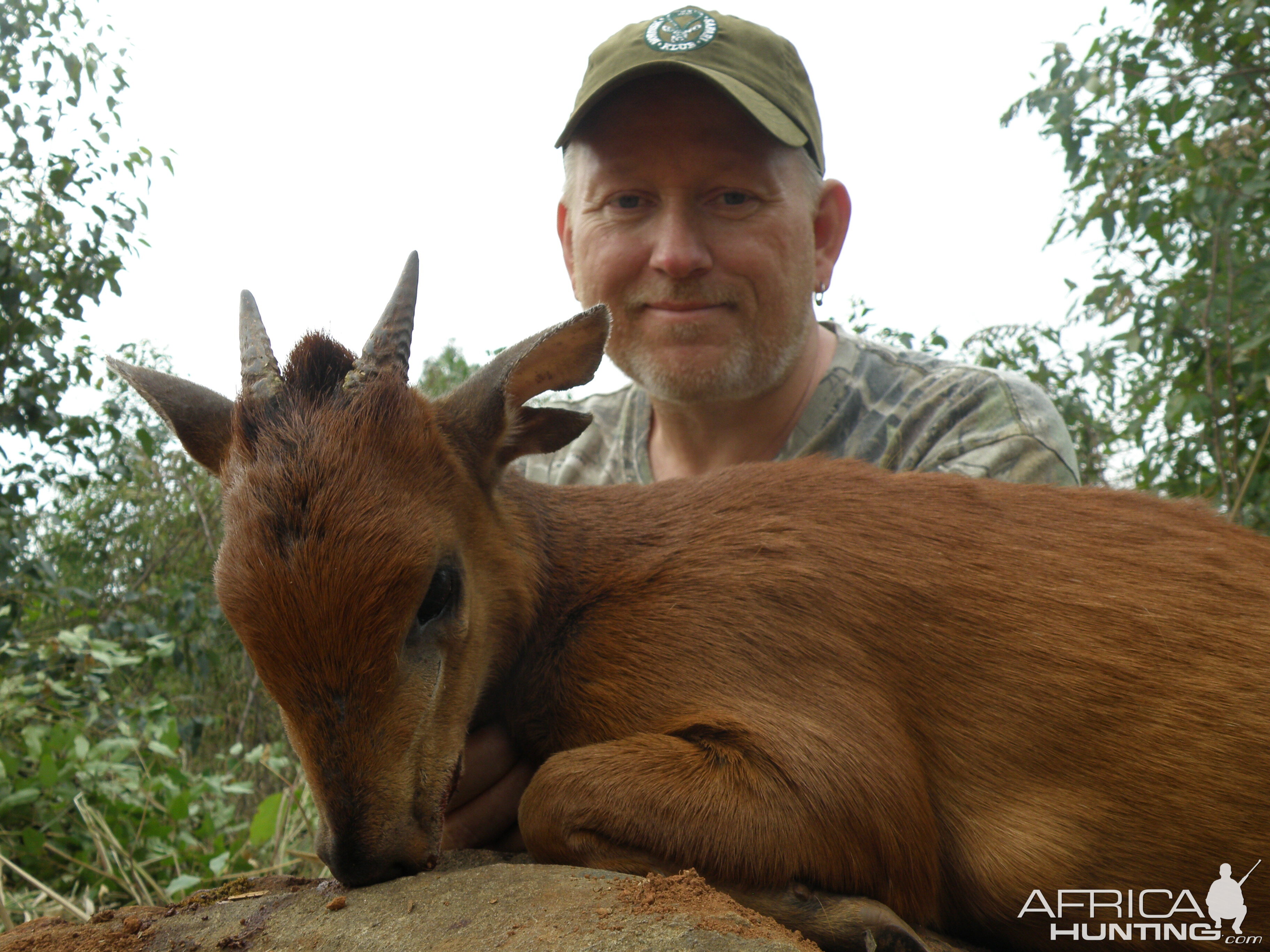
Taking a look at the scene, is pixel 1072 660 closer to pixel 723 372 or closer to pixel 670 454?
pixel 723 372

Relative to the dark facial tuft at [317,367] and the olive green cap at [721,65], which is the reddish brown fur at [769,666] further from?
the olive green cap at [721,65]

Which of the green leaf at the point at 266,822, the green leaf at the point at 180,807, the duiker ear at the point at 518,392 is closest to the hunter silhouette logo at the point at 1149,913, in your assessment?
the duiker ear at the point at 518,392

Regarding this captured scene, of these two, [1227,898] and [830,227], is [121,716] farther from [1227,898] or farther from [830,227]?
[1227,898]

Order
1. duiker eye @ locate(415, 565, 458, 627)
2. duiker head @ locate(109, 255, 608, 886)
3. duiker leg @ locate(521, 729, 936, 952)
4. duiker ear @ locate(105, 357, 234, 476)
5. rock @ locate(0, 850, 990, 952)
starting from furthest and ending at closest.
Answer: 1. duiker ear @ locate(105, 357, 234, 476)
2. duiker eye @ locate(415, 565, 458, 627)
3. duiker leg @ locate(521, 729, 936, 952)
4. duiker head @ locate(109, 255, 608, 886)
5. rock @ locate(0, 850, 990, 952)

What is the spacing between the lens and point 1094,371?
272 inches

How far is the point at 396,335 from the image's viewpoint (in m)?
2.71

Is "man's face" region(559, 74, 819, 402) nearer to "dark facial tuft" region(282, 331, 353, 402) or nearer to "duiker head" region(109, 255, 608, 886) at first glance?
"duiker head" region(109, 255, 608, 886)

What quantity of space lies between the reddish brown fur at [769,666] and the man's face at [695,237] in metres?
1.91

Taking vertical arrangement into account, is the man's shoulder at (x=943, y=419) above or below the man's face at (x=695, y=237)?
below

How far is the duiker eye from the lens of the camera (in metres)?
2.50

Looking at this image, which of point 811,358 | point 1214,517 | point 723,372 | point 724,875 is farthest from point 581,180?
point 724,875

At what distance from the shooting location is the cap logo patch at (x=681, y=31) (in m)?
4.82

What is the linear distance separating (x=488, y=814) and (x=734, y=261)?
9.69 feet

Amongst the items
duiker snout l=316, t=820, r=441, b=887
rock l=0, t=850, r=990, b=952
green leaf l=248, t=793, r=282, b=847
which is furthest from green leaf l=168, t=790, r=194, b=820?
duiker snout l=316, t=820, r=441, b=887
